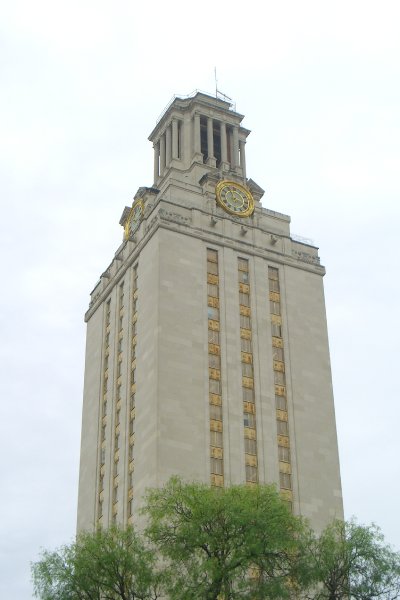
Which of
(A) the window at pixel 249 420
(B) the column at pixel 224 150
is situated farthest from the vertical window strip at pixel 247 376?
(B) the column at pixel 224 150

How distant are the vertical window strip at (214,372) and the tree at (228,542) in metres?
24.6

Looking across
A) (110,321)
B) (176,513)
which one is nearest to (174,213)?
(110,321)

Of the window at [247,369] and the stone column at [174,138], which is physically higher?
the stone column at [174,138]

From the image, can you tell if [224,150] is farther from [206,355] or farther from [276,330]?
[206,355]

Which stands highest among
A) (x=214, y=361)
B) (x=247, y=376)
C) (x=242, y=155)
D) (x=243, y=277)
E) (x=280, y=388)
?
(x=242, y=155)

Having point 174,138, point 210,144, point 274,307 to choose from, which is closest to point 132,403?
point 274,307

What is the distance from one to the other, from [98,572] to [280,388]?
40.0 metres

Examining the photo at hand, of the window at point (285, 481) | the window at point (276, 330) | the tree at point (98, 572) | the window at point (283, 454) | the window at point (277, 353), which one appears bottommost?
the tree at point (98, 572)

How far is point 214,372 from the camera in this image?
314 feet

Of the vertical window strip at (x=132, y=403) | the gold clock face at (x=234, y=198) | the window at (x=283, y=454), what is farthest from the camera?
the gold clock face at (x=234, y=198)

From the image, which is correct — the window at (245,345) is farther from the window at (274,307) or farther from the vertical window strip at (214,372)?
the window at (274,307)

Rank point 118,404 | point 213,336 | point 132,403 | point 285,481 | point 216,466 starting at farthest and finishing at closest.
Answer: point 118,404, point 213,336, point 132,403, point 285,481, point 216,466

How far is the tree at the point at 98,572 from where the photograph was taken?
207 feet

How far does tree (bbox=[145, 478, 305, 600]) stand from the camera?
199 feet
